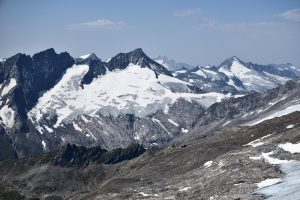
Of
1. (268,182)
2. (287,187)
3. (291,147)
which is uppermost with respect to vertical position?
(287,187)

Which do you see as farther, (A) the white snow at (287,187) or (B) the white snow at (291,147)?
(B) the white snow at (291,147)

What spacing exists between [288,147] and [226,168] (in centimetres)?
1638

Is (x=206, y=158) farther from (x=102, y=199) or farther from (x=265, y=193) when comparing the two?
(x=265, y=193)

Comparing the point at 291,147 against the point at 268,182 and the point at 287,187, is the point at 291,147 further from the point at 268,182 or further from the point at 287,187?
the point at 287,187

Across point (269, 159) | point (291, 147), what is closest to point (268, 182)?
point (269, 159)

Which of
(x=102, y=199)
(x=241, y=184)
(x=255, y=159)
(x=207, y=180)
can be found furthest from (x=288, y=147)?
(x=102, y=199)

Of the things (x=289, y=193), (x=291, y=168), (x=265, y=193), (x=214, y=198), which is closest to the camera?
(x=289, y=193)

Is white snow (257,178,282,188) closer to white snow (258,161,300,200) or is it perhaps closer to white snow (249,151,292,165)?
white snow (258,161,300,200)

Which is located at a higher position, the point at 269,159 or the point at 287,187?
the point at 287,187

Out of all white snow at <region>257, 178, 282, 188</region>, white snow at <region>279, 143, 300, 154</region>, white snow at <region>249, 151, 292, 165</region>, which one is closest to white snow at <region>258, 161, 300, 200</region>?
white snow at <region>257, 178, 282, 188</region>

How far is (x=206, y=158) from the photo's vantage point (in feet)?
641

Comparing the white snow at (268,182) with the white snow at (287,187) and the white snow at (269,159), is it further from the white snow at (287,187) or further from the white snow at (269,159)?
the white snow at (269,159)

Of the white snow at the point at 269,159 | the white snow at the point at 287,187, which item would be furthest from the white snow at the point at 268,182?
the white snow at the point at 269,159

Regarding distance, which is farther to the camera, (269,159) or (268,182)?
(269,159)
